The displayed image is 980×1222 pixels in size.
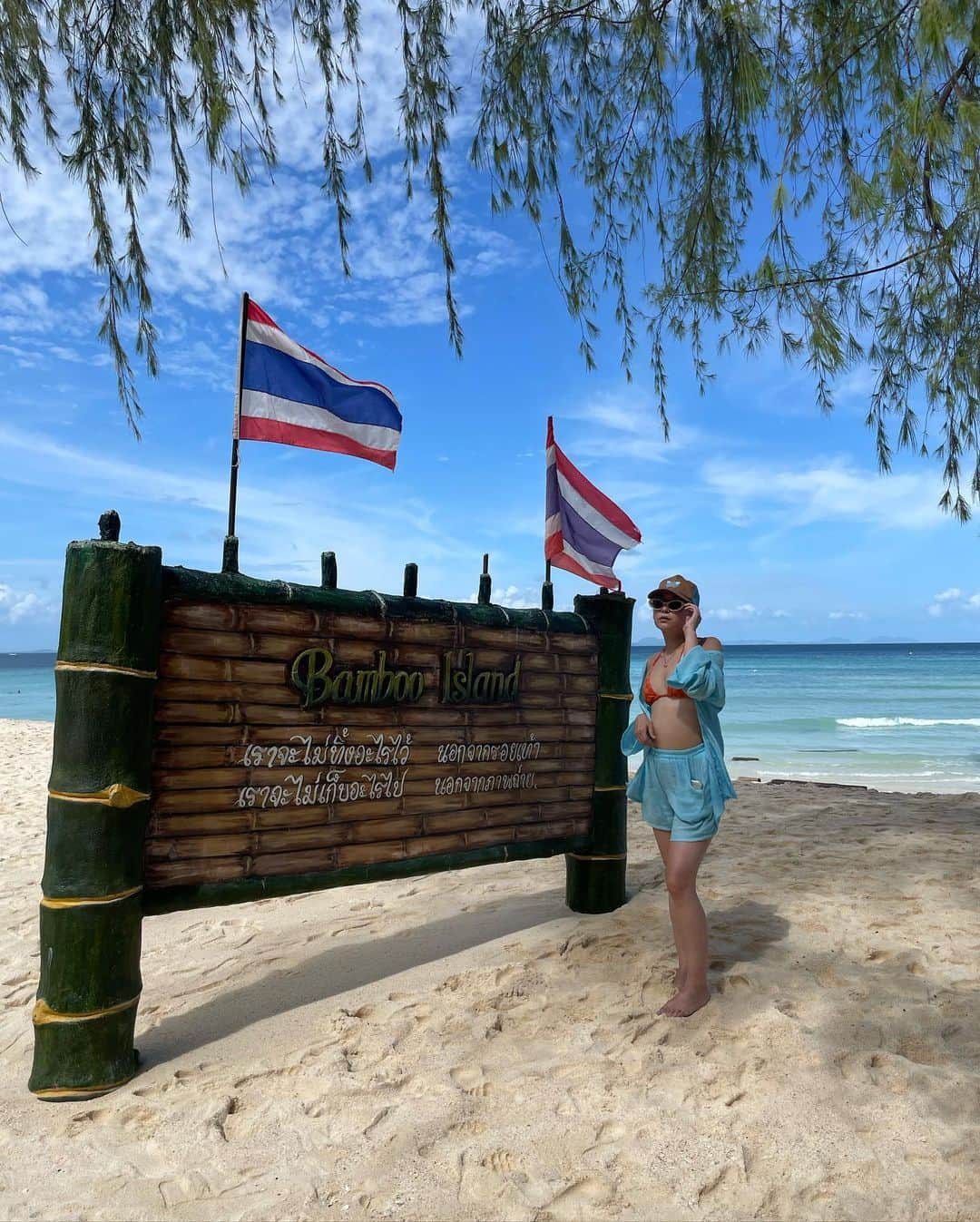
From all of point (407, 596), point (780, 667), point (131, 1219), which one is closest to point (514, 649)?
point (407, 596)

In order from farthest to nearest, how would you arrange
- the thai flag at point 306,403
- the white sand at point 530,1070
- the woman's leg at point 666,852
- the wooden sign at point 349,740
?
the thai flag at point 306,403
the woman's leg at point 666,852
the wooden sign at point 349,740
the white sand at point 530,1070

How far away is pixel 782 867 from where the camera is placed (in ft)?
18.5

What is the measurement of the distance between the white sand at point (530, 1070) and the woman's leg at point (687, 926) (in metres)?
0.09

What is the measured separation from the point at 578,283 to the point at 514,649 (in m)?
2.78

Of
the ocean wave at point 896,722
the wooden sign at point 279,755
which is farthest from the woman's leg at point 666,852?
the ocean wave at point 896,722

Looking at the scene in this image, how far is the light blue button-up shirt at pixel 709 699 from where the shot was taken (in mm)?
3385

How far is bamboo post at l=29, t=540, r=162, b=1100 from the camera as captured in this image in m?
3.03

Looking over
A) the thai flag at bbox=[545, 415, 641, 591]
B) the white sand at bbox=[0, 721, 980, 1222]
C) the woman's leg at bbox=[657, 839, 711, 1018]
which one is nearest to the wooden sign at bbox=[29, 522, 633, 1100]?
the thai flag at bbox=[545, 415, 641, 591]

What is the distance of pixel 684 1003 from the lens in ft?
11.2

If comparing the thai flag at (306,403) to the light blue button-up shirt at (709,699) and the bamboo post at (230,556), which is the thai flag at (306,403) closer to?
the bamboo post at (230,556)

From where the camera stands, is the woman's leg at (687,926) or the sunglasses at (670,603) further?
the sunglasses at (670,603)

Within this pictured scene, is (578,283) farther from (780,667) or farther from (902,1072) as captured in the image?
(780,667)

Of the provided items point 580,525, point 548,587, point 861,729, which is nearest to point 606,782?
point 548,587

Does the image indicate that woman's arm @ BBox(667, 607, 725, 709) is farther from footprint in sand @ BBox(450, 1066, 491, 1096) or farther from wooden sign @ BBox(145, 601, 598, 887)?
footprint in sand @ BBox(450, 1066, 491, 1096)
